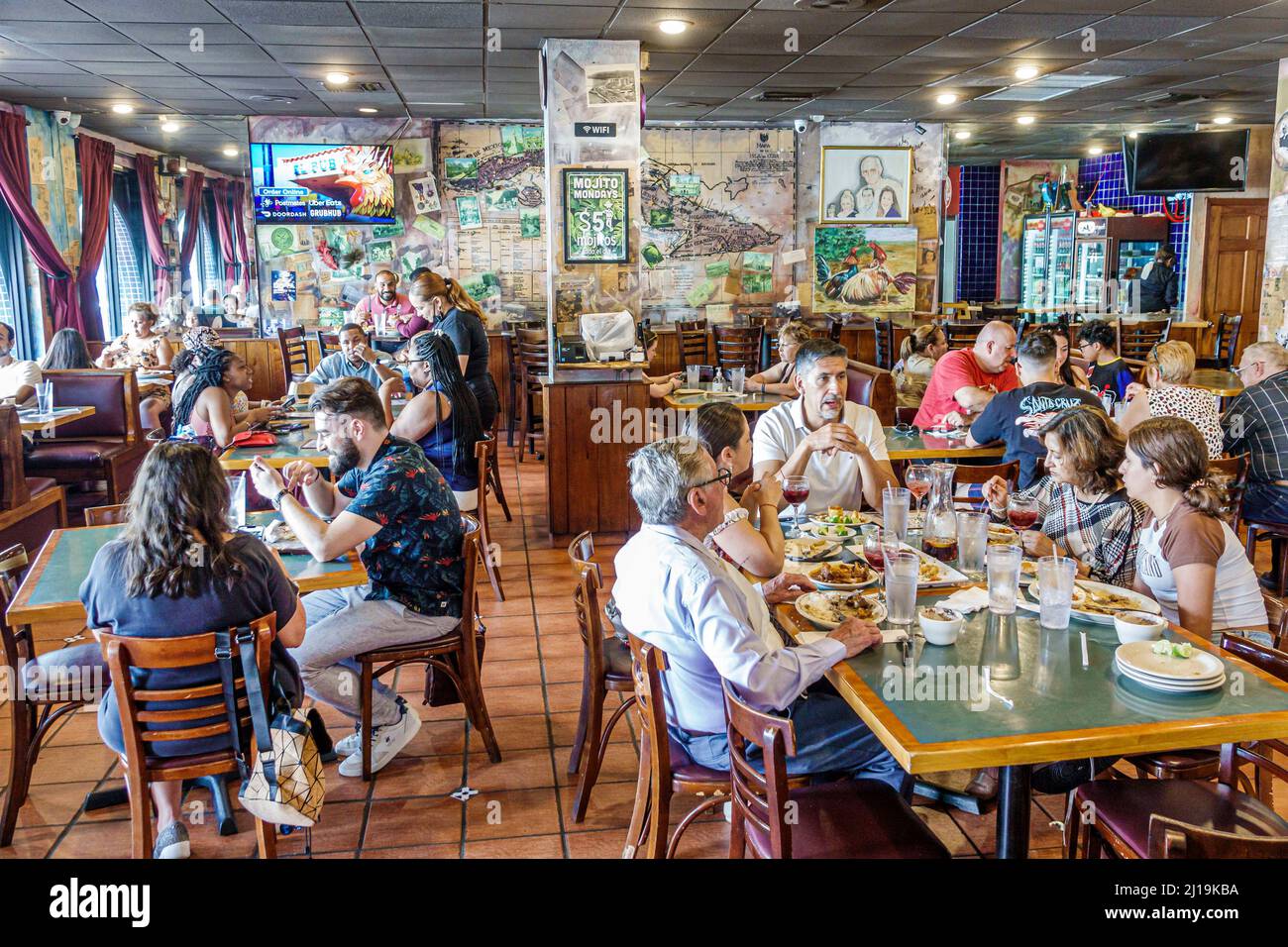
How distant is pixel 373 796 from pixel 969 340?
7519 millimetres

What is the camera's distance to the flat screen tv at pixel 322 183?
10172mm

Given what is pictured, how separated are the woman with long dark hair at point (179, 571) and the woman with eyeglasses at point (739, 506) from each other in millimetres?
1251

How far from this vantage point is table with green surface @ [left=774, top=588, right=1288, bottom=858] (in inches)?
74.4

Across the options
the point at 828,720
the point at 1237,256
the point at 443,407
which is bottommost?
the point at 828,720

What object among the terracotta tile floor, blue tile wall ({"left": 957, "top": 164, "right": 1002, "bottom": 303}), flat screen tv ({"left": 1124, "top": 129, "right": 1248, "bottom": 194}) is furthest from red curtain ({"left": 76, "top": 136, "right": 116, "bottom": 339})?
blue tile wall ({"left": 957, "top": 164, "right": 1002, "bottom": 303})

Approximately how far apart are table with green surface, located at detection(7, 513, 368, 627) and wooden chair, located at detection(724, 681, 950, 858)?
1.43 meters

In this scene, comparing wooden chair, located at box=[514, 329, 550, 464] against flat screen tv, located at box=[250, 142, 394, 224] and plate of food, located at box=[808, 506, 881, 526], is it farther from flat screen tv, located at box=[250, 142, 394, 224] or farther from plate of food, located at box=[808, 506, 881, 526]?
plate of food, located at box=[808, 506, 881, 526]

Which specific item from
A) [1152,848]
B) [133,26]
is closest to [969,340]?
[133,26]

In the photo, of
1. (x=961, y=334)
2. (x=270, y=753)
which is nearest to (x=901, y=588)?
(x=270, y=753)

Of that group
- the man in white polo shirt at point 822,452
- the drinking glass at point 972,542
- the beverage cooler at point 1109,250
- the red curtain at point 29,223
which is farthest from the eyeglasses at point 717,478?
the beverage cooler at point 1109,250

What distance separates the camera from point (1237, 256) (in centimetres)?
1238

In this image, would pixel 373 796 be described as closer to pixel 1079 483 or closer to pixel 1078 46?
pixel 1079 483

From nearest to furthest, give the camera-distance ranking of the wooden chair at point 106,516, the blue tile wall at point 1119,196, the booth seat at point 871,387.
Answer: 1. the wooden chair at point 106,516
2. the booth seat at point 871,387
3. the blue tile wall at point 1119,196

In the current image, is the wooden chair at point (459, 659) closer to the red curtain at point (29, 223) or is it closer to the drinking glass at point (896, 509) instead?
the drinking glass at point (896, 509)
